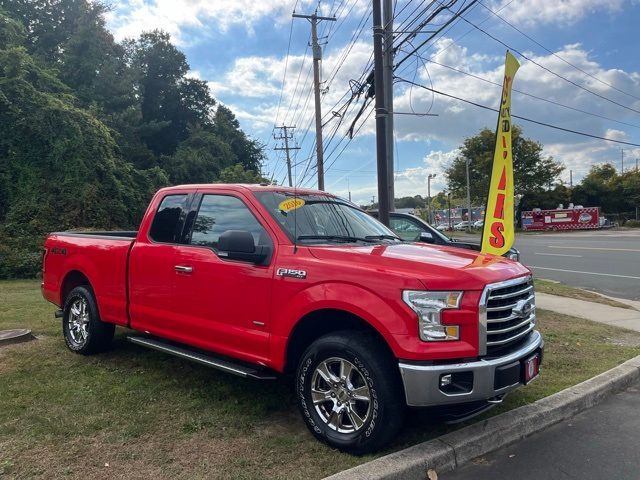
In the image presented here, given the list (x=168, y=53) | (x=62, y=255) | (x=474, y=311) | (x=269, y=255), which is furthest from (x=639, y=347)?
(x=168, y=53)

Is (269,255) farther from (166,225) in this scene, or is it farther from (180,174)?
(180,174)

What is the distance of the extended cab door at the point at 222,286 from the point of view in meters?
4.11

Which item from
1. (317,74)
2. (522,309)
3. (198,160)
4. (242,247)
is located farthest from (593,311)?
(198,160)

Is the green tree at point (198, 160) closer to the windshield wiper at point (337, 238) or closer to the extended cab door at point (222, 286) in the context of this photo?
the extended cab door at point (222, 286)

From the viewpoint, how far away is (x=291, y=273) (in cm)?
391

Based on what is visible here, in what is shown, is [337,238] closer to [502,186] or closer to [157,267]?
[157,267]

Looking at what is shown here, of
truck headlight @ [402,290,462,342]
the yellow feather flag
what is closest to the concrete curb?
truck headlight @ [402,290,462,342]

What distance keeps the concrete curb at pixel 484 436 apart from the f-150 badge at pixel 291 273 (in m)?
1.34

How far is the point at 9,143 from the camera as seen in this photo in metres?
19.3

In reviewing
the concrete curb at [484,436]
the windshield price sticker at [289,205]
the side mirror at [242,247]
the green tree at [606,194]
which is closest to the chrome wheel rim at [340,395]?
the concrete curb at [484,436]

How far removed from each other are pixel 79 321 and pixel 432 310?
444cm

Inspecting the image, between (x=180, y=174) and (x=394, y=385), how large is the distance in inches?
1517

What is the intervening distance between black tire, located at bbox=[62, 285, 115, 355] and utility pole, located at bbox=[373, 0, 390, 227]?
4.44 m

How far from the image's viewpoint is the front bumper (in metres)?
3.28
